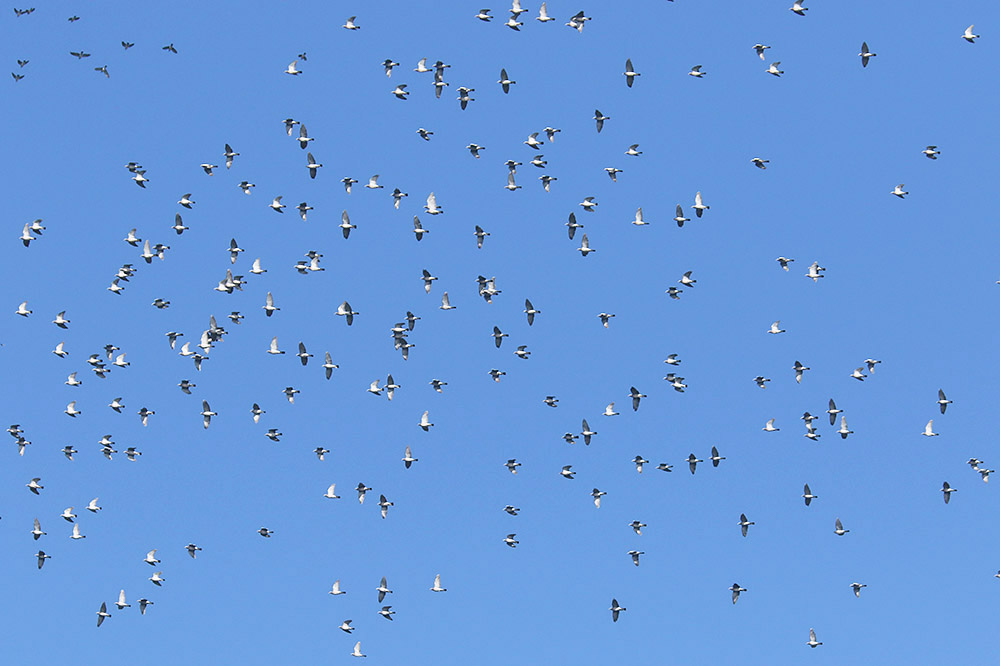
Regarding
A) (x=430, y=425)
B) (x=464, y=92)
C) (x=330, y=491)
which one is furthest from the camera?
(x=330, y=491)

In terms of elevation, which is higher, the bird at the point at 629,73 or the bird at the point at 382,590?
the bird at the point at 629,73

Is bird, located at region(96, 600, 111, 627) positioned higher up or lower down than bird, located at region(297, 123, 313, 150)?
lower down

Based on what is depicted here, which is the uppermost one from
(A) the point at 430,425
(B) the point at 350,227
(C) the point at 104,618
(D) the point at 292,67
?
(D) the point at 292,67

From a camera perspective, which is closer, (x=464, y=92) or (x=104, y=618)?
(x=464, y=92)

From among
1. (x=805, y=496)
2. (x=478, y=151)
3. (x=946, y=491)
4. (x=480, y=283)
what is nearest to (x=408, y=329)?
(x=480, y=283)

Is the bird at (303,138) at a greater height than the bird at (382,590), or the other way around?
the bird at (303,138)

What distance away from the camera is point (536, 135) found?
10556 cm

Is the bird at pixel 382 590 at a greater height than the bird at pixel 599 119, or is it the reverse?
the bird at pixel 599 119

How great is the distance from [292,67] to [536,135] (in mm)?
15721

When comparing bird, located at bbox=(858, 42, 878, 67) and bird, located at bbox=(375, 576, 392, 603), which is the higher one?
bird, located at bbox=(858, 42, 878, 67)

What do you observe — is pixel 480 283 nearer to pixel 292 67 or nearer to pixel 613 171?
pixel 613 171

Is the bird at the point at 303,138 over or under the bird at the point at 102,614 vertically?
over

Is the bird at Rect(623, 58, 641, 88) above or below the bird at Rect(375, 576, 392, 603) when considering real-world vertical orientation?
above

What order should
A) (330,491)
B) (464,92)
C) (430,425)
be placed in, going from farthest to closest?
(330,491) < (430,425) < (464,92)
